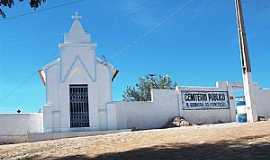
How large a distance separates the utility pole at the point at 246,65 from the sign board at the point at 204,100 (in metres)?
7.21

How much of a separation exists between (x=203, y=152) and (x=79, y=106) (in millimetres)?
14865

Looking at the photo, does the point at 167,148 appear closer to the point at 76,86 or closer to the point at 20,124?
the point at 76,86

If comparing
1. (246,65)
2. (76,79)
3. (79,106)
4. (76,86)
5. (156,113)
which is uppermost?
(76,79)

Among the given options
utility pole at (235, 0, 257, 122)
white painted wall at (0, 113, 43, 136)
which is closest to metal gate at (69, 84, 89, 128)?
white painted wall at (0, 113, 43, 136)

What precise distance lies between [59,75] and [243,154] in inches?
647

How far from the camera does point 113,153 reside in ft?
41.5

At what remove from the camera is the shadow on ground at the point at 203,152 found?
10.8 m

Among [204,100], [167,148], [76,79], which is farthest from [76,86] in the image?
[167,148]

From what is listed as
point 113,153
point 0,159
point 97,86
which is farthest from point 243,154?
point 97,86

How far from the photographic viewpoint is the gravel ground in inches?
444

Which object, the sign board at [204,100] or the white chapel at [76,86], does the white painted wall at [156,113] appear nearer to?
the sign board at [204,100]

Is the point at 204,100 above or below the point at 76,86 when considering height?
below

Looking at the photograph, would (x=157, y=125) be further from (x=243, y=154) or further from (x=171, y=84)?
A: (x=171, y=84)

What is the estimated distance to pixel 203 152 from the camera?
37.8 ft
